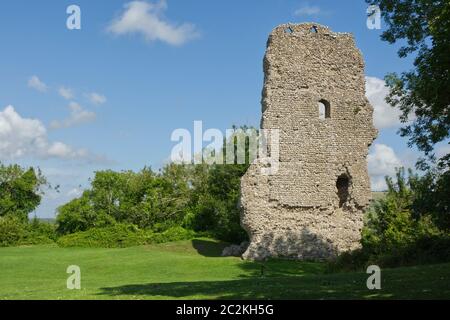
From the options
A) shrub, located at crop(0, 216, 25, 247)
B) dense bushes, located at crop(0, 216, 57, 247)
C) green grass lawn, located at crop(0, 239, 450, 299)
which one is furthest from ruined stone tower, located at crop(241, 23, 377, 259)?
shrub, located at crop(0, 216, 25, 247)

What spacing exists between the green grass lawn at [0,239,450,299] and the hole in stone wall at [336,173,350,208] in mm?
3542

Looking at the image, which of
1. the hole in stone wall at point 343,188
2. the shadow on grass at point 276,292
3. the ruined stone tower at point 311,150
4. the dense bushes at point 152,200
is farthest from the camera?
the dense bushes at point 152,200

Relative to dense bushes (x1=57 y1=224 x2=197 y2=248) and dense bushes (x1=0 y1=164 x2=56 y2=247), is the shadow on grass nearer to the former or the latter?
dense bushes (x1=57 y1=224 x2=197 y2=248)

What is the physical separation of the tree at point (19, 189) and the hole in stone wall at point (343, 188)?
32212mm

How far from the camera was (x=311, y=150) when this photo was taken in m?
24.1

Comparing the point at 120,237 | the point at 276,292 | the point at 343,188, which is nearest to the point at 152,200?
the point at 120,237

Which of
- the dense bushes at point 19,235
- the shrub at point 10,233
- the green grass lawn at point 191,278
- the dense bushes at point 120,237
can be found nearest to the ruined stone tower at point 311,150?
the green grass lawn at point 191,278

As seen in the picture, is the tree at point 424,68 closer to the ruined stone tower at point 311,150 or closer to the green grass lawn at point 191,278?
the green grass lawn at point 191,278

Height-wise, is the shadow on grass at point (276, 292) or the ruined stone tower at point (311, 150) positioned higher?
the ruined stone tower at point (311, 150)

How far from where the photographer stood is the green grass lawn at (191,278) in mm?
11336

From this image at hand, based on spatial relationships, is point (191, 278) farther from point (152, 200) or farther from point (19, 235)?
Answer: point (152, 200)

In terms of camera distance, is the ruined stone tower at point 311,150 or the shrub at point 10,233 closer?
the ruined stone tower at point 311,150

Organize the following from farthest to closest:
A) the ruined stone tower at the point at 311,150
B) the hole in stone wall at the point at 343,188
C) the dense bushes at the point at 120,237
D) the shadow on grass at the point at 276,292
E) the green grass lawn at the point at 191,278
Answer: the dense bushes at the point at 120,237 → the hole in stone wall at the point at 343,188 → the ruined stone tower at the point at 311,150 → the green grass lawn at the point at 191,278 → the shadow on grass at the point at 276,292
